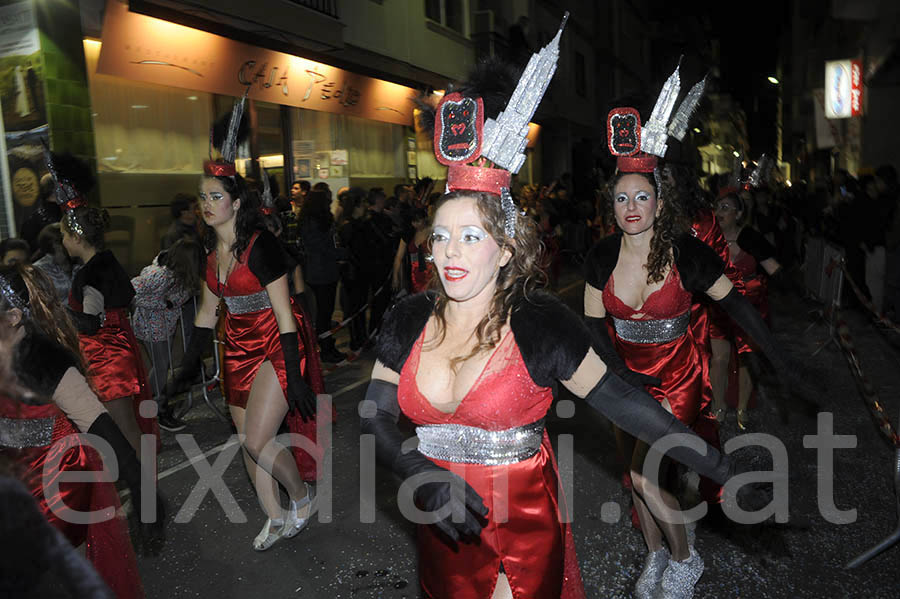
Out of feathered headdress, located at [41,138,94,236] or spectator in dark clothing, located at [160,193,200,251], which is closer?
feathered headdress, located at [41,138,94,236]

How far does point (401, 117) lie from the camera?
51.2 feet

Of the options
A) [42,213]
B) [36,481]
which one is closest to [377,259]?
[42,213]

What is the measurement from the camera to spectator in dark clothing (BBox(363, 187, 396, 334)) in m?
9.70

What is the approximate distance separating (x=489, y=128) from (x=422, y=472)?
1089 mm

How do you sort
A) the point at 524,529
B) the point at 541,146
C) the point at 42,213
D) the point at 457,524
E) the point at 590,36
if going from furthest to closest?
the point at 590,36 → the point at 541,146 → the point at 42,213 → the point at 524,529 → the point at 457,524

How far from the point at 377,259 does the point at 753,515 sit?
648 cm

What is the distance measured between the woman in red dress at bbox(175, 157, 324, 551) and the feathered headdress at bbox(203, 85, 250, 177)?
0.04ft

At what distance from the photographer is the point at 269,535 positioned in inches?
165

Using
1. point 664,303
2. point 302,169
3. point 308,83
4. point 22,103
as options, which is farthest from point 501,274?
point 302,169

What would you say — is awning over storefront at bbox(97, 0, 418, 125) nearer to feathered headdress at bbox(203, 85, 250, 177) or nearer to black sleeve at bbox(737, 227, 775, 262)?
feathered headdress at bbox(203, 85, 250, 177)

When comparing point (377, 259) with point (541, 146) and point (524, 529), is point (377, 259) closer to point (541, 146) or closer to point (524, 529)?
point (524, 529)

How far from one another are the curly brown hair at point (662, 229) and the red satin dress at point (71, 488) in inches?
104

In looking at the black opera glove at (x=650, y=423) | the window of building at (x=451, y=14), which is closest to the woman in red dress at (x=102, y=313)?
the black opera glove at (x=650, y=423)

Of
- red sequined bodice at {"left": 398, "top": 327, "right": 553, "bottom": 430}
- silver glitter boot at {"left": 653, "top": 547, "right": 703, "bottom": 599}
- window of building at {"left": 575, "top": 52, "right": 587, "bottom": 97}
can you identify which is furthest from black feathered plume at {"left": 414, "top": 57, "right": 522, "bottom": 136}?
window of building at {"left": 575, "top": 52, "right": 587, "bottom": 97}
